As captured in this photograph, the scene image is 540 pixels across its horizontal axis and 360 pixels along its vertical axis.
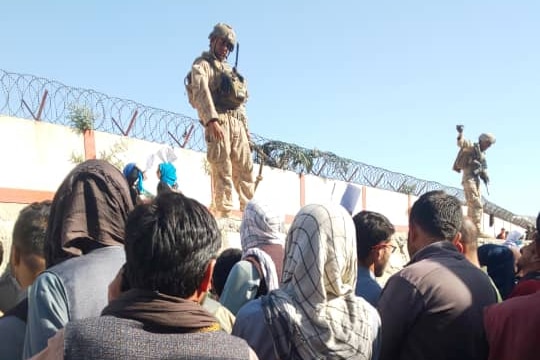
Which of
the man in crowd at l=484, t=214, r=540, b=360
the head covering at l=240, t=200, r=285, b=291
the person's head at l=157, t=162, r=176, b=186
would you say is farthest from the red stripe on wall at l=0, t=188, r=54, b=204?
the man in crowd at l=484, t=214, r=540, b=360

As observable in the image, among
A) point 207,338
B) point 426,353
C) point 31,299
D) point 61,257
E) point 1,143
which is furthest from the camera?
point 1,143

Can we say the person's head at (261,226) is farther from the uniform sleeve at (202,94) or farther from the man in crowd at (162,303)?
the uniform sleeve at (202,94)

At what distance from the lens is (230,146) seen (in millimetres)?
6672

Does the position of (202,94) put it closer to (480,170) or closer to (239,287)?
(239,287)

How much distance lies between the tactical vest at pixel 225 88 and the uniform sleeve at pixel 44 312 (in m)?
4.80

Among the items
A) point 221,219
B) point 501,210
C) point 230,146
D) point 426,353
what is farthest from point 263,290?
point 501,210

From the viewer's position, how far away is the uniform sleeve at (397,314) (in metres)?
2.23

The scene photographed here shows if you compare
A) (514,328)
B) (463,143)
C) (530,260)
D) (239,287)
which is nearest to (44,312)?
(239,287)

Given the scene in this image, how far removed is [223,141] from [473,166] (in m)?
8.30

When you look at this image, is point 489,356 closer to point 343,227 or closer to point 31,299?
point 343,227

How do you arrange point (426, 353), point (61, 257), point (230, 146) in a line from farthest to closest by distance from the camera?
point (230, 146)
point (426, 353)
point (61, 257)

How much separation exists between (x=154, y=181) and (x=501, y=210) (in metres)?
23.5

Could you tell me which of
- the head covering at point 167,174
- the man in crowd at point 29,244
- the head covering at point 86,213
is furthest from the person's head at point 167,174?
the head covering at point 86,213

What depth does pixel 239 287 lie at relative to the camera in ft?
8.18
